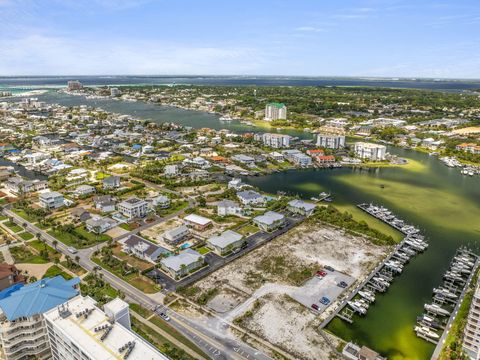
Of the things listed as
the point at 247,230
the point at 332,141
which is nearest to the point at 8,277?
the point at 247,230

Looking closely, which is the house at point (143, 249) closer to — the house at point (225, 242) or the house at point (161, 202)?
the house at point (225, 242)

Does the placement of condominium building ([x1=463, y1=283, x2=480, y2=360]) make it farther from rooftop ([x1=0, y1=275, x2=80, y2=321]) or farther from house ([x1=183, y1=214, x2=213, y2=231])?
house ([x1=183, y1=214, x2=213, y2=231])

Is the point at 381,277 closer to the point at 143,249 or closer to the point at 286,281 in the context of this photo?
the point at 286,281

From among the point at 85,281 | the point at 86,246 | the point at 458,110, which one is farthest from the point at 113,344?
the point at 458,110

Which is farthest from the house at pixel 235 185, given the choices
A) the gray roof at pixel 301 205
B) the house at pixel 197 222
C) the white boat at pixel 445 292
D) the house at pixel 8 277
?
the house at pixel 8 277

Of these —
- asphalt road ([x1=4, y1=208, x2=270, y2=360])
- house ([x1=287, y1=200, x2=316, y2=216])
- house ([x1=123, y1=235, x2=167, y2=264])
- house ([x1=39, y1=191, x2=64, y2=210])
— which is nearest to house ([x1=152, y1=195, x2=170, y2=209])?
house ([x1=123, y1=235, x2=167, y2=264])
